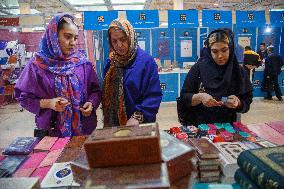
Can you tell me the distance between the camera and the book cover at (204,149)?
3.86ft

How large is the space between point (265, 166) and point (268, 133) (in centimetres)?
92

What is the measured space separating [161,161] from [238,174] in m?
0.30

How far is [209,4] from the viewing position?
1778cm

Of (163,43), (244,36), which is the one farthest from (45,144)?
(244,36)

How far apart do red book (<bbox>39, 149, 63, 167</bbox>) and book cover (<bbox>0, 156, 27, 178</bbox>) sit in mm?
119

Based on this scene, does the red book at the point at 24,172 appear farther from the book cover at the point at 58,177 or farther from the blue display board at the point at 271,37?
the blue display board at the point at 271,37

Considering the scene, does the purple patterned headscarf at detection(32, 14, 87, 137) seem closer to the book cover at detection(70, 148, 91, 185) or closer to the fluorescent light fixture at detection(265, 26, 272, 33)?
the book cover at detection(70, 148, 91, 185)

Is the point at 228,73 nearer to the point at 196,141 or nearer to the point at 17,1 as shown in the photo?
the point at 196,141

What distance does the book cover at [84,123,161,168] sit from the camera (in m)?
0.90

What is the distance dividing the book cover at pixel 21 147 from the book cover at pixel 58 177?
1.08 feet

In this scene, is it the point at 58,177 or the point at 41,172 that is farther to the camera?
the point at 41,172

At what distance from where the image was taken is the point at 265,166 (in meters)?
0.82

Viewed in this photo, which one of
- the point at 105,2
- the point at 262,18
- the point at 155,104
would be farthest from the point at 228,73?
the point at 105,2

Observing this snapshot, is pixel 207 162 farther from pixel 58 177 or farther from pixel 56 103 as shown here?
pixel 56 103
